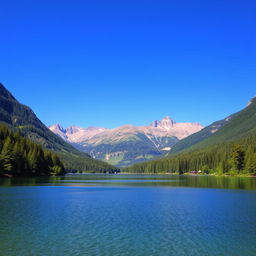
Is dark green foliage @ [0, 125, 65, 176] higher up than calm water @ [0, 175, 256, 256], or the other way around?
dark green foliage @ [0, 125, 65, 176]

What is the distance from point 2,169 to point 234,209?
123 m

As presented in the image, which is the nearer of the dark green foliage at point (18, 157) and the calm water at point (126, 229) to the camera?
the calm water at point (126, 229)

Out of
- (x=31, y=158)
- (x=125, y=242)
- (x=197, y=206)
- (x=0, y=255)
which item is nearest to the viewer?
(x=0, y=255)

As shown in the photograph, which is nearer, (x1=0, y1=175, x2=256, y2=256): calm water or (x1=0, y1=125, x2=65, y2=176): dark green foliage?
(x1=0, y1=175, x2=256, y2=256): calm water

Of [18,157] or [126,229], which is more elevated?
[18,157]

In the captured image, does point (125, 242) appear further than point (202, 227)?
No

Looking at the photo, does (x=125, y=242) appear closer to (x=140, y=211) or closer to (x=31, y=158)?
(x=140, y=211)

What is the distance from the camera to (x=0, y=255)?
28.5 m

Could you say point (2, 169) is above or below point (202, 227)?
above

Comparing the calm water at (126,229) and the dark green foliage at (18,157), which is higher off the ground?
the dark green foliage at (18,157)

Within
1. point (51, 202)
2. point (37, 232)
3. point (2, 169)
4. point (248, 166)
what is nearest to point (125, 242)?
point (37, 232)

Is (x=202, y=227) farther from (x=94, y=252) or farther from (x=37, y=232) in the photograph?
(x=37, y=232)

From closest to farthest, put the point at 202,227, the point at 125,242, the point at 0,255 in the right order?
1. the point at 0,255
2. the point at 125,242
3. the point at 202,227

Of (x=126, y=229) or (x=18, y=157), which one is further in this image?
(x=18, y=157)
